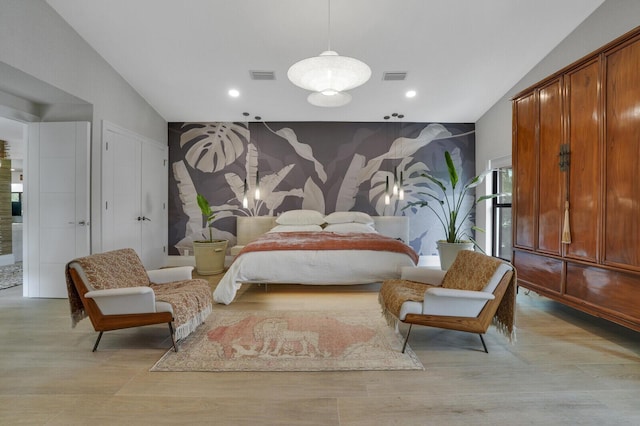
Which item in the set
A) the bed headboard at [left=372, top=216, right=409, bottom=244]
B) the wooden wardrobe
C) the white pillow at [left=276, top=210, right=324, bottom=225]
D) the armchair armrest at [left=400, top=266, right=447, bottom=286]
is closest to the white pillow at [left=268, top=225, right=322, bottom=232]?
the white pillow at [left=276, top=210, right=324, bottom=225]

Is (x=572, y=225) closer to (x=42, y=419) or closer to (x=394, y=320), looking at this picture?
(x=394, y=320)

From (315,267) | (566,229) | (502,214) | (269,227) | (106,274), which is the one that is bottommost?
(315,267)

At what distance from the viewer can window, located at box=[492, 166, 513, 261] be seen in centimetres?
499

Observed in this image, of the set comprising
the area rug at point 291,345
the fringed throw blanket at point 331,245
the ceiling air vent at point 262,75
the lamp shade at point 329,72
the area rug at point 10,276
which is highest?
the ceiling air vent at point 262,75

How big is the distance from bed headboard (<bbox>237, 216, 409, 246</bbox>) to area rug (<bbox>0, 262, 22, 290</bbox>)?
3.00m

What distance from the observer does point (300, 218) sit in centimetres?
507

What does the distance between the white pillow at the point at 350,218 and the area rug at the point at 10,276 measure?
4.40 meters

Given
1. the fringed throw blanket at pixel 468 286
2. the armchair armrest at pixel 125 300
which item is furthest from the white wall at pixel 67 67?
the fringed throw blanket at pixel 468 286

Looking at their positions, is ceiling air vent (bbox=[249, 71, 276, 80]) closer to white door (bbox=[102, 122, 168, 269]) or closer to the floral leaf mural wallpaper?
the floral leaf mural wallpaper

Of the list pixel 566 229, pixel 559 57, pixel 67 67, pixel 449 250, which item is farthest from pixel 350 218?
pixel 67 67

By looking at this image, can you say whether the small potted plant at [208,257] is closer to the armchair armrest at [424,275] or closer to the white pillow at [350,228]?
the white pillow at [350,228]

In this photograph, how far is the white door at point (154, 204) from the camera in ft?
15.5

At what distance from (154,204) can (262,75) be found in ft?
8.93

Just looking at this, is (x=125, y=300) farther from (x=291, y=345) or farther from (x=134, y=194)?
(x=134, y=194)
